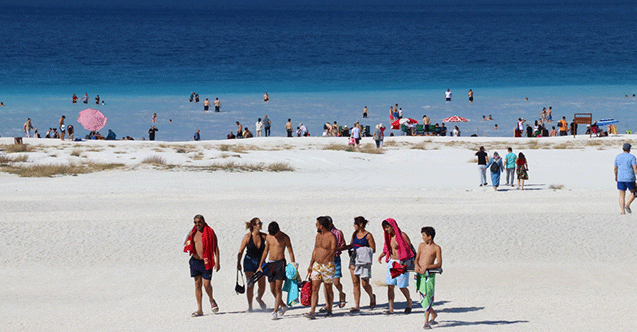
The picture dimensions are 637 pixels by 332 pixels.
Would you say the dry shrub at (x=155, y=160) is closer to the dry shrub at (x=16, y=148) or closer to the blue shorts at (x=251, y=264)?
the dry shrub at (x=16, y=148)

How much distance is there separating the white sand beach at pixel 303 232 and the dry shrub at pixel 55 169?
0.44 m

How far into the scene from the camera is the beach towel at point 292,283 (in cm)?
920

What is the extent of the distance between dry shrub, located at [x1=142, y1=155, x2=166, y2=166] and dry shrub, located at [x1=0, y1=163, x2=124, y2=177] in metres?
0.92

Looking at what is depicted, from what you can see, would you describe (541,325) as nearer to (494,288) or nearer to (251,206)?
(494,288)

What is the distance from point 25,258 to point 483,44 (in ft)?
310

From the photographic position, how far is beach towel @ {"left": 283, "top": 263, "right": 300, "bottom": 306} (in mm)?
9203

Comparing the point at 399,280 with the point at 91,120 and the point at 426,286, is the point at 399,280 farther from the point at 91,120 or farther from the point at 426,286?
the point at 91,120

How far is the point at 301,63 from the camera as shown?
82.8m

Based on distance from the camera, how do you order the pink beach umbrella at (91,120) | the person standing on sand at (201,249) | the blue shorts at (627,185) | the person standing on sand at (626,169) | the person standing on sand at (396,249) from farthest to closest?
the pink beach umbrella at (91,120) → the blue shorts at (627,185) → the person standing on sand at (626,169) → the person standing on sand at (201,249) → the person standing on sand at (396,249)

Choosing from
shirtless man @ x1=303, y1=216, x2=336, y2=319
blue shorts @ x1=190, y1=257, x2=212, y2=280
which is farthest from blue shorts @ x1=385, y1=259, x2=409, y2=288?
blue shorts @ x1=190, y1=257, x2=212, y2=280

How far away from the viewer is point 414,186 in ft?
65.9

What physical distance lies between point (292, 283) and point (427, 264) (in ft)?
6.30

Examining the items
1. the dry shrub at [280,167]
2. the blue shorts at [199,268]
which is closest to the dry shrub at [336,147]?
the dry shrub at [280,167]

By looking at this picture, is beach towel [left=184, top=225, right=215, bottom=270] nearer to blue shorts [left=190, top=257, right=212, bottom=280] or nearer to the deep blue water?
blue shorts [left=190, top=257, right=212, bottom=280]
